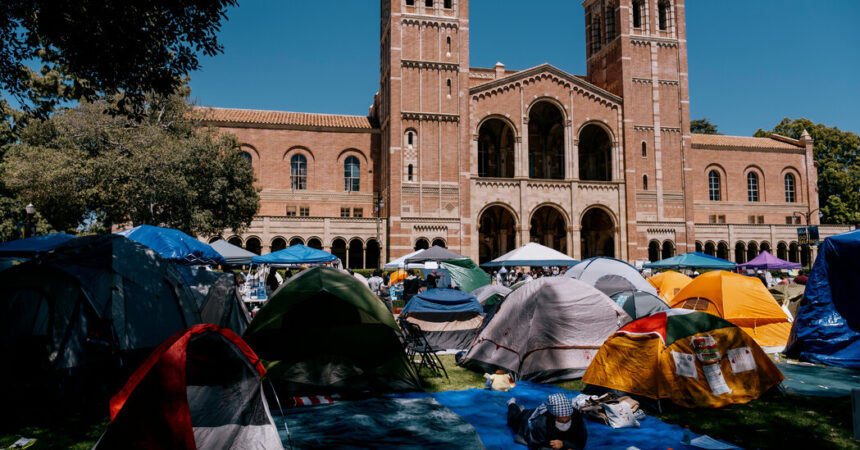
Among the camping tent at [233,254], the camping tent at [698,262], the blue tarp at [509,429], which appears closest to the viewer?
the blue tarp at [509,429]

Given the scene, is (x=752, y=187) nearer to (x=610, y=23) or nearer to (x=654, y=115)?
(x=654, y=115)

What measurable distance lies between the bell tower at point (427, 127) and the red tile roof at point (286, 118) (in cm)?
494

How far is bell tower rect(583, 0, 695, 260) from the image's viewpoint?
35.5 metres

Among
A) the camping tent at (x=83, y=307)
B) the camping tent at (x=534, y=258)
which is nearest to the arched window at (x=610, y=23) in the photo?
the camping tent at (x=534, y=258)

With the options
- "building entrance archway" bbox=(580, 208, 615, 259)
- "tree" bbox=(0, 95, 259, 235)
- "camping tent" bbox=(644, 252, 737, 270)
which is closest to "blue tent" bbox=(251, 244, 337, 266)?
"tree" bbox=(0, 95, 259, 235)

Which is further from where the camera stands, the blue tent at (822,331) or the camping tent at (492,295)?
the camping tent at (492,295)

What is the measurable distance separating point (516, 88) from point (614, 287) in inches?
847

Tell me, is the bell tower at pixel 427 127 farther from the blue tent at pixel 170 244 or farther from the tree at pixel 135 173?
the blue tent at pixel 170 244

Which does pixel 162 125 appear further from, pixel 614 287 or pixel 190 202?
pixel 614 287

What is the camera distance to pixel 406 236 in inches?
1245

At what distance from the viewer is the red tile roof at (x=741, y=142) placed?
1634 inches

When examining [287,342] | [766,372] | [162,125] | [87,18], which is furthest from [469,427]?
[162,125]

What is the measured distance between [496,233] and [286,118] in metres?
16.7

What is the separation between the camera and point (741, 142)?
1681 inches
